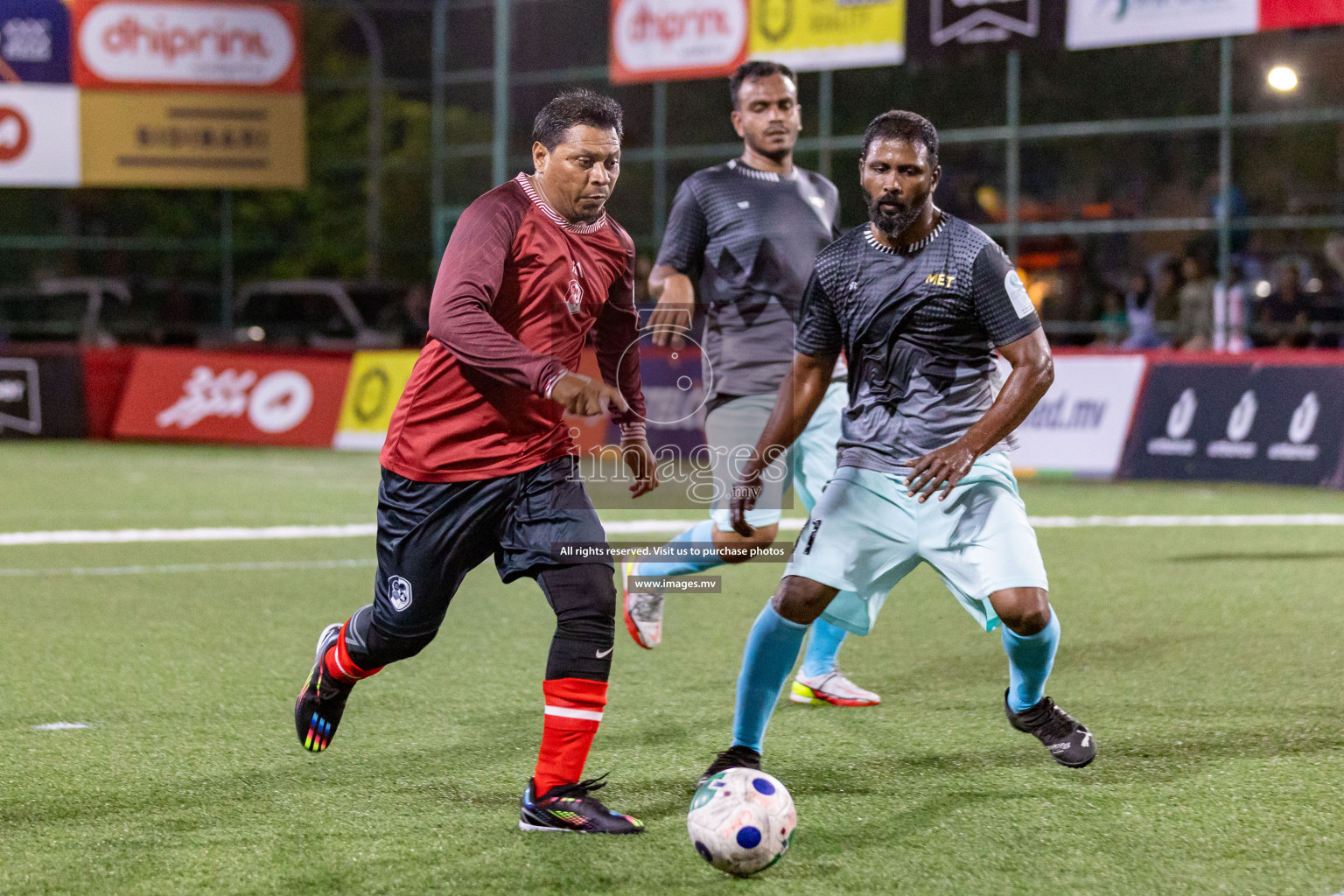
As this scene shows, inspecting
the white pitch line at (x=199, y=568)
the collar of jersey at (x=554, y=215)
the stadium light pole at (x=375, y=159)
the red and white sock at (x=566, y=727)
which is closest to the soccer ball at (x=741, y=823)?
the red and white sock at (x=566, y=727)

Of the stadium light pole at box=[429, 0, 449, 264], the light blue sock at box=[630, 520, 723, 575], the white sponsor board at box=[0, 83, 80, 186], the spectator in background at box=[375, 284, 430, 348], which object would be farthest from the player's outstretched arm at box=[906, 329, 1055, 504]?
the stadium light pole at box=[429, 0, 449, 264]

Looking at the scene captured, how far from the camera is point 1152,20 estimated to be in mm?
19938

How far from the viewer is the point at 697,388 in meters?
14.6

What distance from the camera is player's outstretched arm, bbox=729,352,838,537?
5.24 m

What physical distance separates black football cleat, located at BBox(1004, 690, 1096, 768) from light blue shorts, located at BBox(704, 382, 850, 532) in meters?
1.47

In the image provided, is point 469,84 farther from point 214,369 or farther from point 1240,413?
point 1240,413


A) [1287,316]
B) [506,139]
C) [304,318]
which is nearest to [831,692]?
[1287,316]

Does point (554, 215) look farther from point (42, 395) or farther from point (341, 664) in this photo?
point (42, 395)

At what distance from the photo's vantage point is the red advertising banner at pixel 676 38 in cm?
2344

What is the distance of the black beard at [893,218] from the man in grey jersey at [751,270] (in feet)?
5.41

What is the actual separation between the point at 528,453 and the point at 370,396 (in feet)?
49.4

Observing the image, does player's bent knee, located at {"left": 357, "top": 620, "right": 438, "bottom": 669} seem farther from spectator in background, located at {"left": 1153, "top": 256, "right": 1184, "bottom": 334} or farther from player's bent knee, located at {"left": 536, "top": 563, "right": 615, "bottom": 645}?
spectator in background, located at {"left": 1153, "top": 256, "right": 1184, "bottom": 334}

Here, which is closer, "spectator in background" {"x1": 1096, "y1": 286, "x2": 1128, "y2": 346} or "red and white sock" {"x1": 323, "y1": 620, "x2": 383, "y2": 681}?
"red and white sock" {"x1": 323, "y1": 620, "x2": 383, "y2": 681}

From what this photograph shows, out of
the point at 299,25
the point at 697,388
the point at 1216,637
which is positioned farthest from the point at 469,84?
the point at 1216,637
